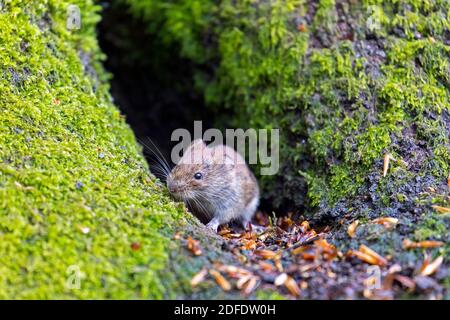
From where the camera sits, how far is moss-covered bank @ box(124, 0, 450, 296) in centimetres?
479

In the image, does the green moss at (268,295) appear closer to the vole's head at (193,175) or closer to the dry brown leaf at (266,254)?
the dry brown leaf at (266,254)

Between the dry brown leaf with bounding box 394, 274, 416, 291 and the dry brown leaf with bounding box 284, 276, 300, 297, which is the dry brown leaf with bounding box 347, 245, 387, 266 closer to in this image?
the dry brown leaf with bounding box 394, 274, 416, 291

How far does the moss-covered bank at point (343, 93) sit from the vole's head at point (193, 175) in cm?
90

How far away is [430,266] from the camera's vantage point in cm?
346

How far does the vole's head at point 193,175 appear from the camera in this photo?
5.13 meters

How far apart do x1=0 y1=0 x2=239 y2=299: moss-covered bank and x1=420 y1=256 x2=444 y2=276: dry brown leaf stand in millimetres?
1520

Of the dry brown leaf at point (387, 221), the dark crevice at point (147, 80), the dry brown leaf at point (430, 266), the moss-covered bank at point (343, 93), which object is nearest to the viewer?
the dry brown leaf at point (430, 266)

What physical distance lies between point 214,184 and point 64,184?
2.14 m

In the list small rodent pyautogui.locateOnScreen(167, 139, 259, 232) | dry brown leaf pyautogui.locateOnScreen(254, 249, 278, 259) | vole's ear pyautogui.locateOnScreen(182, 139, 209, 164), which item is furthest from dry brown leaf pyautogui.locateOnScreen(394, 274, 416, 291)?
vole's ear pyautogui.locateOnScreen(182, 139, 209, 164)

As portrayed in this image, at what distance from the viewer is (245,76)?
6348 millimetres

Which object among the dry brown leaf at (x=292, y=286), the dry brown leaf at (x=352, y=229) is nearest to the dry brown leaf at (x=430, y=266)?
the dry brown leaf at (x=352, y=229)

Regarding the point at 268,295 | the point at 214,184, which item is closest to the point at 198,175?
the point at 214,184
